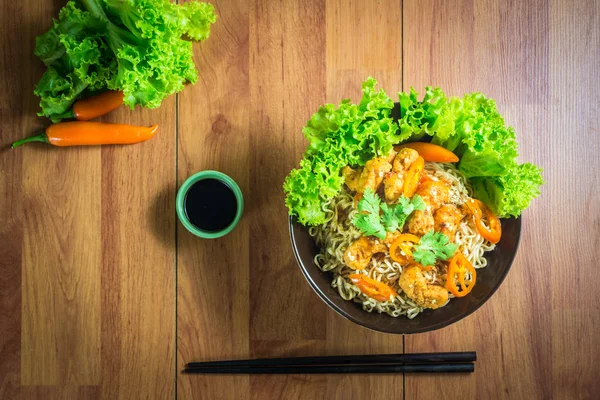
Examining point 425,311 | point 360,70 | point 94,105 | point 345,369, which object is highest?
point 360,70

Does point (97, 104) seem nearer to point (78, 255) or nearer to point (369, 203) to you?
point (78, 255)

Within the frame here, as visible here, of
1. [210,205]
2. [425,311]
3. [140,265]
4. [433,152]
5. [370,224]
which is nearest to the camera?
[370,224]

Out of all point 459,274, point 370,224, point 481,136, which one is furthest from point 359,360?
point 481,136

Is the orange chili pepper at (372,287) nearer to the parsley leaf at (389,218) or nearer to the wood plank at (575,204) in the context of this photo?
the parsley leaf at (389,218)

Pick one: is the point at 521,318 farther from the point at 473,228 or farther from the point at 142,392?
the point at 142,392

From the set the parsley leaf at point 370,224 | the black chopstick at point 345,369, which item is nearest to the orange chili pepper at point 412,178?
the parsley leaf at point 370,224
